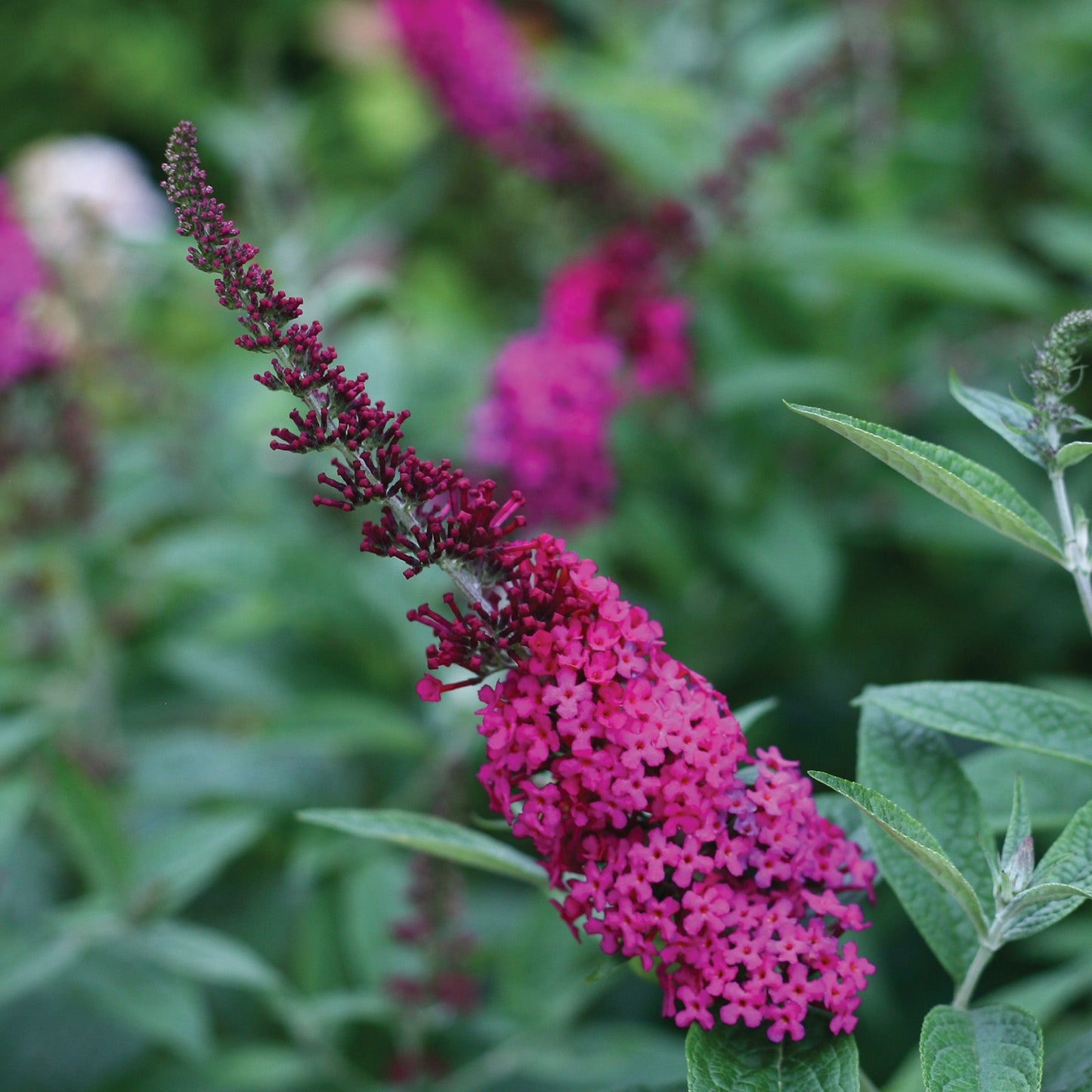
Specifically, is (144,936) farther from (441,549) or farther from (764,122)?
(764,122)

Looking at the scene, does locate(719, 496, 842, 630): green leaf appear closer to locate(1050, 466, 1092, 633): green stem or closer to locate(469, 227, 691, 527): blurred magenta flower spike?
locate(469, 227, 691, 527): blurred magenta flower spike

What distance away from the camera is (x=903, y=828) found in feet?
2.57

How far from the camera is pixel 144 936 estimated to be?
5.01 ft

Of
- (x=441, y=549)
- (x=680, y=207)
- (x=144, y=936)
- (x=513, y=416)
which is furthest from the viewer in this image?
(x=680, y=207)

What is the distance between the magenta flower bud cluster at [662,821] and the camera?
80 cm

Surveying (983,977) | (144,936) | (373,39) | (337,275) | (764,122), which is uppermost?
(373,39)

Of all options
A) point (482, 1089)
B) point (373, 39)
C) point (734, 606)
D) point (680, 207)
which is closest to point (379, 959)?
point (482, 1089)

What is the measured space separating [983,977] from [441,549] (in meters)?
1.74

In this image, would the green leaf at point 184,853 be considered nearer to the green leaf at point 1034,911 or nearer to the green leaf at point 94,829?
the green leaf at point 94,829

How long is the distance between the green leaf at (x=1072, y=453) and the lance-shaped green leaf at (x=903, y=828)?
0.27 meters

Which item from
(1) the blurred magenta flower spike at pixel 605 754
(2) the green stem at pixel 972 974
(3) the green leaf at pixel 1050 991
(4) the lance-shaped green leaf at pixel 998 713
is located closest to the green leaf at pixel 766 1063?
(1) the blurred magenta flower spike at pixel 605 754

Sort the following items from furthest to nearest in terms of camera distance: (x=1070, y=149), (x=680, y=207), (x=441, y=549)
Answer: (x=1070, y=149) → (x=680, y=207) → (x=441, y=549)

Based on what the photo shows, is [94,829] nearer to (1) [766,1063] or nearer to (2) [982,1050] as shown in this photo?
(1) [766,1063]

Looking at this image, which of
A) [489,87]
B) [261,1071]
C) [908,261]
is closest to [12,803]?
[261,1071]
